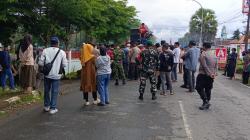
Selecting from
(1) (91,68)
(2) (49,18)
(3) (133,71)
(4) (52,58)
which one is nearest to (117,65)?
(3) (133,71)

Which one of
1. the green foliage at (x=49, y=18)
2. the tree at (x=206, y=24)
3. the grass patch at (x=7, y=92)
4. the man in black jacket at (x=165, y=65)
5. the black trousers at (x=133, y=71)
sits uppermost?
the tree at (x=206, y=24)

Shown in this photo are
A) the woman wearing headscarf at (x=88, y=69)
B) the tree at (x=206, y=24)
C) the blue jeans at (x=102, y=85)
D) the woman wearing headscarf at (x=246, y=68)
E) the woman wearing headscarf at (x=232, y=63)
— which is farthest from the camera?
the tree at (x=206, y=24)

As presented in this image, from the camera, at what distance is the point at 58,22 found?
19484 millimetres

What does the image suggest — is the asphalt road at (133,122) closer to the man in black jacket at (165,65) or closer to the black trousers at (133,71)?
the man in black jacket at (165,65)

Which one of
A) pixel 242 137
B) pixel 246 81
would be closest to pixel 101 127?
pixel 242 137

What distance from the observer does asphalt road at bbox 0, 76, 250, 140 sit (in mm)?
→ 8406

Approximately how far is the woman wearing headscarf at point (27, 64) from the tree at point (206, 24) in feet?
293

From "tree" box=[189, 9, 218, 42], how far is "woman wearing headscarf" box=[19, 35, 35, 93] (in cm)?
8929

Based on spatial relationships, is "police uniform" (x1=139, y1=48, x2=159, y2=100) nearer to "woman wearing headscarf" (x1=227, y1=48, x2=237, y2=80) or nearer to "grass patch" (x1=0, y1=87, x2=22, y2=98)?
"grass patch" (x1=0, y1=87, x2=22, y2=98)

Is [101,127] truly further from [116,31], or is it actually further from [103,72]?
[116,31]

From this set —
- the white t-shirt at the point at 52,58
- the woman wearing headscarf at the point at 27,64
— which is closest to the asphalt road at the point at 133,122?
the white t-shirt at the point at 52,58

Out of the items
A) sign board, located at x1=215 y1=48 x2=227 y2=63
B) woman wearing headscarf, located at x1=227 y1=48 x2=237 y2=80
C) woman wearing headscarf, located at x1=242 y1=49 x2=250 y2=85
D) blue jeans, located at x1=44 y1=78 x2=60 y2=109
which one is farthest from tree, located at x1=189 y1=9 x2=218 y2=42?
blue jeans, located at x1=44 y1=78 x2=60 y2=109

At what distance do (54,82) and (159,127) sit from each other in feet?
9.48

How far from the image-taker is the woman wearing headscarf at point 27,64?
40.9ft
